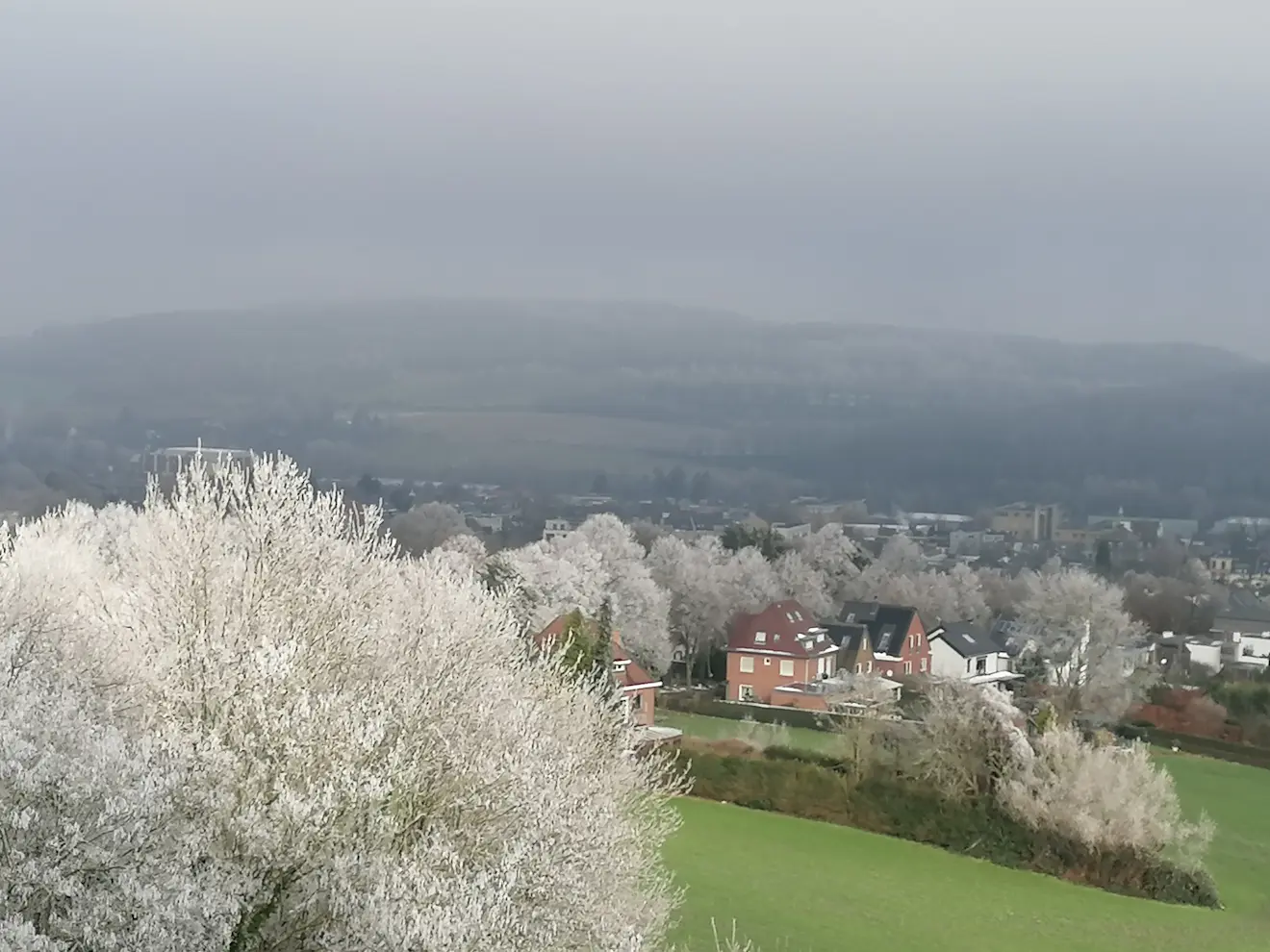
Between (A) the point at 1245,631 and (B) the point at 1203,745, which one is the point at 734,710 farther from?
(A) the point at 1245,631

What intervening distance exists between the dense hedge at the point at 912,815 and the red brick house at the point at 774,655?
16209 millimetres

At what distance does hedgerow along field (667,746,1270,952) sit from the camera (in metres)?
20.8

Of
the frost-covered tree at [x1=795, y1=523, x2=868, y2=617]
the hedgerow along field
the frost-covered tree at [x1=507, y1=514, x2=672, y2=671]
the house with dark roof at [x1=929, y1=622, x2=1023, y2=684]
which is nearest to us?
the hedgerow along field

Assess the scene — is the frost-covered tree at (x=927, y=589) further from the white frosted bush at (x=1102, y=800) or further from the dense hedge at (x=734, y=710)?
the white frosted bush at (x=1102, y=800)

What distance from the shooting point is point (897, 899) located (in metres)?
23.5

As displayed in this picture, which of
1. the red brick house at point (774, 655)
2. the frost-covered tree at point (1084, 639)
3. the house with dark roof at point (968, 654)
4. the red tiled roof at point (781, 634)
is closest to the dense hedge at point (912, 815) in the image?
the red brick house at point (774, 655)

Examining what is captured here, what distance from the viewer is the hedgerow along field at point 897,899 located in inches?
819

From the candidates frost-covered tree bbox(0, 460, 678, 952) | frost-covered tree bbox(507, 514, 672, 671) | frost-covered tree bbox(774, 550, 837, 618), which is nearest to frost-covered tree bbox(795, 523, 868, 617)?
frost-covered tree bbox(774, 550, 837, 618)

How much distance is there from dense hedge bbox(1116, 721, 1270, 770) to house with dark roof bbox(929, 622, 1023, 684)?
8028mm

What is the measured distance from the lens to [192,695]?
975cm

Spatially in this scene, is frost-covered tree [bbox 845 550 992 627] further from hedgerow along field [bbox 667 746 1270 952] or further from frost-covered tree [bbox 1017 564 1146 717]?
A: hedgerow along field [bbox 667 746 1270 952]

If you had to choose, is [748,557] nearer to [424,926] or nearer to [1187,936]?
[1187,936]

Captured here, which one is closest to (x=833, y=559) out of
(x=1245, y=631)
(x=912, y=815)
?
(x=1245, y=631)

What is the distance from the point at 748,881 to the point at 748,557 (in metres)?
40.3
